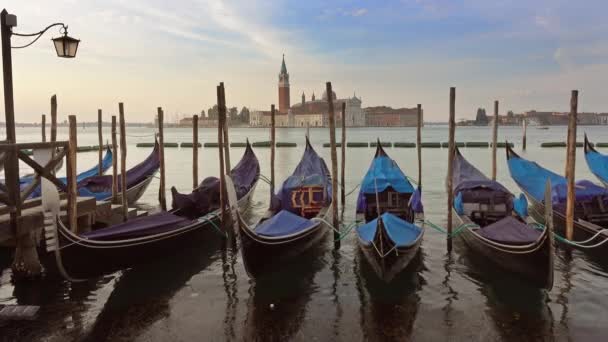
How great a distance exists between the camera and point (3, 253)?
22.1 ft

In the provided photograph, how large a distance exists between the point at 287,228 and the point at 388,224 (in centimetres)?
139

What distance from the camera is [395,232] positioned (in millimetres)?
5746

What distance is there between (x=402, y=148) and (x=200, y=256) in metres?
29.6

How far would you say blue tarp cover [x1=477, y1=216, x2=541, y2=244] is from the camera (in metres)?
5.40

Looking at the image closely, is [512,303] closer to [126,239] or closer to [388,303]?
[388,303]

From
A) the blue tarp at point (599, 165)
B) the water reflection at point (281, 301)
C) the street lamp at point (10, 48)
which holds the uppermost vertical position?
the street lamp at point (10, 48)

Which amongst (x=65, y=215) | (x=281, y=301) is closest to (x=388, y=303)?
(x=281, y=301)

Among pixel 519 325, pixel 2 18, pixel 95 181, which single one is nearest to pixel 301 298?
pixel 519 325

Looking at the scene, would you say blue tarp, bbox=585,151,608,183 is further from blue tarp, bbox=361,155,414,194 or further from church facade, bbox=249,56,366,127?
church facade, bbox=249,56,366,127

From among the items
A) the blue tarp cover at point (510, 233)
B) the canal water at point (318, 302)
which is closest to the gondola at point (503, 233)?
the blue tarp cover at point (510, 233)

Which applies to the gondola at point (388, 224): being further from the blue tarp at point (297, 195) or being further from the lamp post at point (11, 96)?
the lamp post at point (11, 96)

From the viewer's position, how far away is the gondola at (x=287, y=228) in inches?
212

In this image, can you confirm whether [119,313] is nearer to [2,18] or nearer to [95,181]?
[2,18]

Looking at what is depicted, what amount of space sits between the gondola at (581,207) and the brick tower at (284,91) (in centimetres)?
11696
